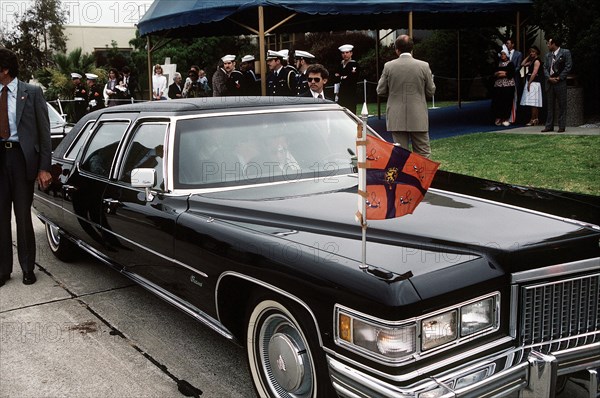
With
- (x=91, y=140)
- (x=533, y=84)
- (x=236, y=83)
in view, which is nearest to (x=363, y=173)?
(x=91, y=140)

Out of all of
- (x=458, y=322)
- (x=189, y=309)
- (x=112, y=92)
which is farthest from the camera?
(x=112, y=92)

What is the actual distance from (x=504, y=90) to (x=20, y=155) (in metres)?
11.6

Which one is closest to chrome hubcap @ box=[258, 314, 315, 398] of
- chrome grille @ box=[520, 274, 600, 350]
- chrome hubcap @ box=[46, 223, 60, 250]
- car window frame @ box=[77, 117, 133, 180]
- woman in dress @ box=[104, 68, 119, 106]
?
chrome grille @ box=[520, 274, 600, 350]

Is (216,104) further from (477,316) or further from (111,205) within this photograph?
(477,316)

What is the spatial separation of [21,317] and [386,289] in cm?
345

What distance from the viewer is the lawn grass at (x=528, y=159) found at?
823 centimetres

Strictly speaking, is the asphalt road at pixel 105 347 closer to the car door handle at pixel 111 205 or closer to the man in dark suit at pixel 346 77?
the car door handle at pixel 111 205

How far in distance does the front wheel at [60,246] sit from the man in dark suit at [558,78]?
378 inches

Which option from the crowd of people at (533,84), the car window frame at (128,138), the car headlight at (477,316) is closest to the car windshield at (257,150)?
the car window frame at (128,138)

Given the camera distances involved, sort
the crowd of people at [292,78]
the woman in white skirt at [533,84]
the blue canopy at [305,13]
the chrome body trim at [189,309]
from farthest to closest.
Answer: the woman in white skirt at [533,84]
the blue canopy at [305,13]
the crowd of people at [292,78]
the chrome body trim at [189,309]

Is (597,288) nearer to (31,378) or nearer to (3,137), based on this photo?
(31,378)

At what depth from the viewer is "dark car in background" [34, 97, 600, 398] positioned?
252 cm

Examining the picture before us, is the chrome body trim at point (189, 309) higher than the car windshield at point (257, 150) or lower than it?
lower

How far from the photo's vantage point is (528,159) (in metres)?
9.71
